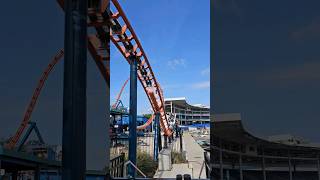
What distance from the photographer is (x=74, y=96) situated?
1.12 meters

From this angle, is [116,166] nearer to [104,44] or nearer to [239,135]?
[104,44]

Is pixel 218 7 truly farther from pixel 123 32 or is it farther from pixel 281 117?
pixel 123 32

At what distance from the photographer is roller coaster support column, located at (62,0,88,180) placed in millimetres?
1094

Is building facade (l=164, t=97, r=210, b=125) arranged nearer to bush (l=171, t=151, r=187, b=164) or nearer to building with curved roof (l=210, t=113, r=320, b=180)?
bush (l=171, t=151, r=187, b=164)

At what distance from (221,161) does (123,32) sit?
0.97m

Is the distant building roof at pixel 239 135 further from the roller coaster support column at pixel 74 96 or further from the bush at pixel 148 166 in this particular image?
the bush at pixel 148 166

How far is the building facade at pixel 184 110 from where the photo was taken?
4.42 feet

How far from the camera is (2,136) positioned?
5.78 ft

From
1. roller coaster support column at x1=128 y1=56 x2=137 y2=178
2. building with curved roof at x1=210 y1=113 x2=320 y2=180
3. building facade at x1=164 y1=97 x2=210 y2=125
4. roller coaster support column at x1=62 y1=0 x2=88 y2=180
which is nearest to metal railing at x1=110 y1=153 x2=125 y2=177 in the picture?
roller coaster support column at x1=128 y1=56 x2=137 y2=178

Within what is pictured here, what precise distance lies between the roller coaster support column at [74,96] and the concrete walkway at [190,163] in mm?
466

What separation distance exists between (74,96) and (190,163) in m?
0.64

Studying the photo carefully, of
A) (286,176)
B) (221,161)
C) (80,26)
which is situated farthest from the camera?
(80,26)

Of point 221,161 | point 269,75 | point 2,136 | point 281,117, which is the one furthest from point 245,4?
point 2,136

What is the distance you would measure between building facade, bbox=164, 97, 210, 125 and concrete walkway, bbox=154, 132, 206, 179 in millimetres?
74
